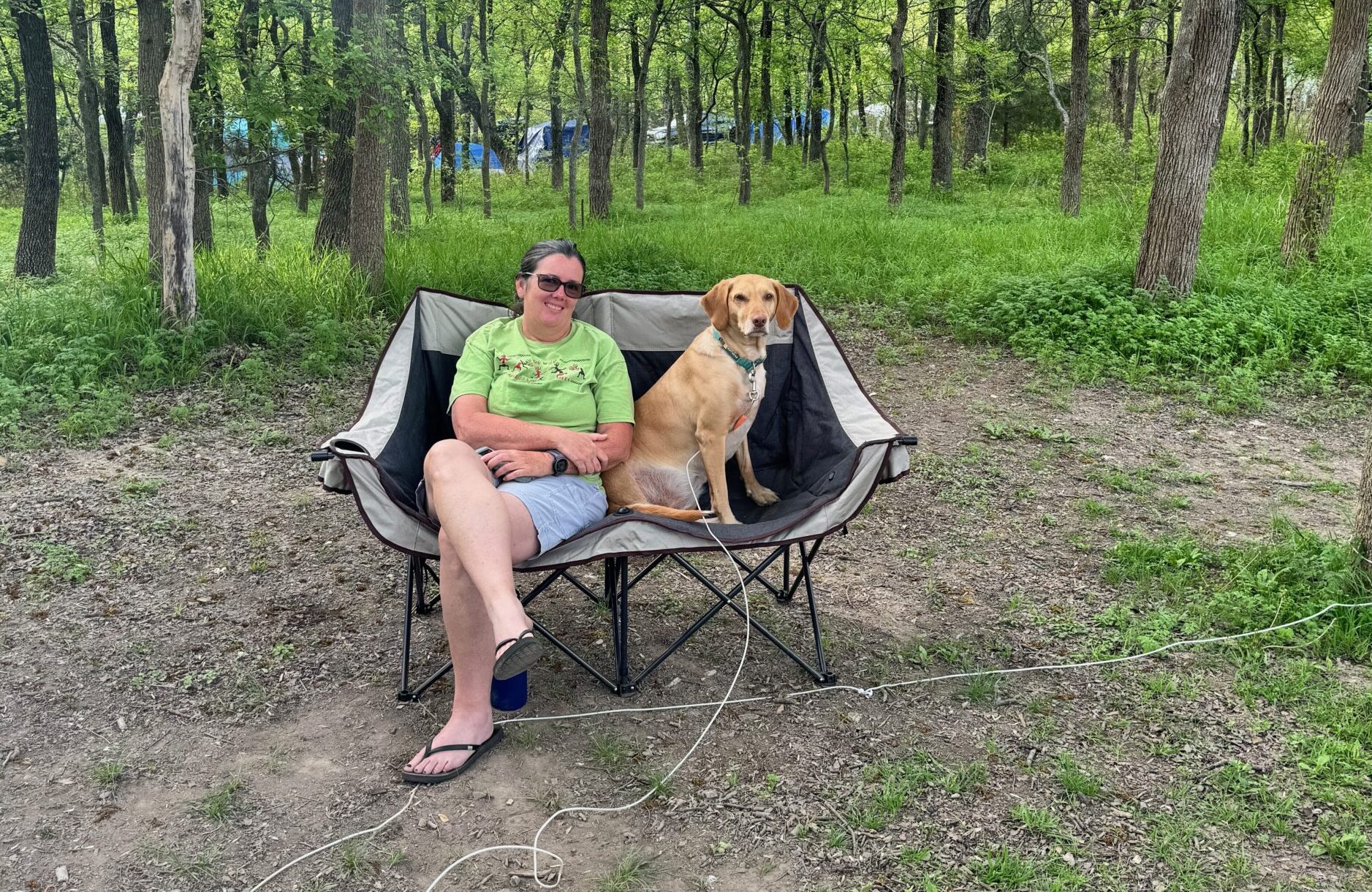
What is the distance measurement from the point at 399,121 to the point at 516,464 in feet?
27.7

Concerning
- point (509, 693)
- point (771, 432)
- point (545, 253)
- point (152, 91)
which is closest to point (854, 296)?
point (771, 432)

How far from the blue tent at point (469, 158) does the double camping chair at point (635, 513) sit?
21.0m

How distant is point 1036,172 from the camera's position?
57.5 ft

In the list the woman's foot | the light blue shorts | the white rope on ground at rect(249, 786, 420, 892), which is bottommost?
the white rope on ground at rect(249, 786, 420, 892)

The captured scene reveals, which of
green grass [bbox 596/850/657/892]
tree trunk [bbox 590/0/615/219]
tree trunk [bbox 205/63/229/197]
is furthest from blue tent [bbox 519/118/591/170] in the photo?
green grass [bbox 596/850/657/892]

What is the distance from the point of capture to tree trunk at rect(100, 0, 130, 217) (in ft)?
44.5

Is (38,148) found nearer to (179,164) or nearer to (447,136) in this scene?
A: (179,164)

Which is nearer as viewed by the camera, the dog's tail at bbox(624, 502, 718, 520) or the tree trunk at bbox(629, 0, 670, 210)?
the dog's tail at bbox(624, 502, 718, 520)

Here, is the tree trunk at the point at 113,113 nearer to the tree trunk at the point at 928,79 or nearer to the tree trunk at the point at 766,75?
the tree trunk at the point at 766,75

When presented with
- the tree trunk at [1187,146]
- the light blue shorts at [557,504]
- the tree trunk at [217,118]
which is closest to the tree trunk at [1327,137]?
the tree trunk at [1187,146]

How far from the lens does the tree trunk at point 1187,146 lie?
6.84m

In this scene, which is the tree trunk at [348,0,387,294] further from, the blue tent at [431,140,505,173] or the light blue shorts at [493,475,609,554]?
the blue tent at [431,140,505,173]

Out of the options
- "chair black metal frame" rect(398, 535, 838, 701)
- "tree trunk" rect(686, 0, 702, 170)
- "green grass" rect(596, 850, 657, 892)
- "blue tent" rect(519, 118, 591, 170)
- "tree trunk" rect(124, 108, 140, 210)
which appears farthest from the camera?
"blue tent" rect(519, 118, 591, 170)

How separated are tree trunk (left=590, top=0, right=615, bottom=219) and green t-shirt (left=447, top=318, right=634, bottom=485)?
1073 cm
